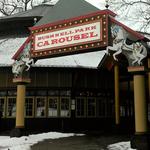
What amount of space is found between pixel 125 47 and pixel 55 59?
25.5 feet

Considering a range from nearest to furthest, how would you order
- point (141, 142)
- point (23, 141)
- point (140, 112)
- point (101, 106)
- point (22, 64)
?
→ 1. point (141, 142)
2. point (140, 112)
3. point (23, 141)
4. point (22, 64)
5. point (101, 106)

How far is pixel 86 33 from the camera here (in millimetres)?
15609

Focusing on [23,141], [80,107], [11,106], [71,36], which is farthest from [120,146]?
[11,106]

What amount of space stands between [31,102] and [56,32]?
6.92 meters

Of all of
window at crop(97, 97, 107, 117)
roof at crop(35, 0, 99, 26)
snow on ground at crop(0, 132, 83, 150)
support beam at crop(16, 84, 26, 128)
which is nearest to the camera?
snow on ground at crop(0, 132, 83, 150)

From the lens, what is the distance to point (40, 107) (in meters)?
22.0

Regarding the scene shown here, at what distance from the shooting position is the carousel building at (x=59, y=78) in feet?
55.5

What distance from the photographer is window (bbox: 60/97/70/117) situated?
21922mm

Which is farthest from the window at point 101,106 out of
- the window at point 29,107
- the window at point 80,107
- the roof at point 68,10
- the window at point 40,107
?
the roof at point 68,10

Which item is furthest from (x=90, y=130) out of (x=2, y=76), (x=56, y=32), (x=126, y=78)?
(x=56, y=32)

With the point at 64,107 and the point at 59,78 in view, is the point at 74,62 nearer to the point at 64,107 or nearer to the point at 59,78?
the point at 59,78

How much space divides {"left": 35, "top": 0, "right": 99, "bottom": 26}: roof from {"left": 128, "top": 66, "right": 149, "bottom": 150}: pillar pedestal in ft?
13.6

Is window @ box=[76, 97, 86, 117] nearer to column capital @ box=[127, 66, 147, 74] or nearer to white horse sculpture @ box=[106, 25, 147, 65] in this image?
white horse sculpture @ box=[106, 25, 147, 65]

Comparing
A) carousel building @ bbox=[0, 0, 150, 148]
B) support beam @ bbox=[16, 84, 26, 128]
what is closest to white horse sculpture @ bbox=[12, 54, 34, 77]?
carousel building @ bbox=[0, 0, 150, 148]
